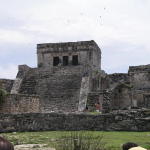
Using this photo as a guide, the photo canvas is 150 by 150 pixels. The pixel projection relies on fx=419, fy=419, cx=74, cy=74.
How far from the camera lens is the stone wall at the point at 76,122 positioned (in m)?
14.6

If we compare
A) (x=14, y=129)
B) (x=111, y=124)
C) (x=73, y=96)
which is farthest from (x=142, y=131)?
(x=73, y=96)

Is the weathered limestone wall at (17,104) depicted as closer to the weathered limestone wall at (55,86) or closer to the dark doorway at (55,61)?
the weathered limestone wall at (55,86)

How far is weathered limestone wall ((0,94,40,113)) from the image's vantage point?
19125 mm

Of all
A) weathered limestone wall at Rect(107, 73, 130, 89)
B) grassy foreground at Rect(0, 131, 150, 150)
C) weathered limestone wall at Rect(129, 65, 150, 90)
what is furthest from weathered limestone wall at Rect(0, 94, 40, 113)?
weathered limestone wall at Rect(129, 65, 150, 90)

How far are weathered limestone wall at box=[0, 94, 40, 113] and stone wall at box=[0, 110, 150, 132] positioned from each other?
2.73 m

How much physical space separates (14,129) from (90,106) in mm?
8828

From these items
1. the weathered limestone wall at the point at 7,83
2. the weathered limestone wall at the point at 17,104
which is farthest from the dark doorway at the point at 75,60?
the weathered limestone wall at the point at 17,104

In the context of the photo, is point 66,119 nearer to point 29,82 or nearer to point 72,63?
point 29,82

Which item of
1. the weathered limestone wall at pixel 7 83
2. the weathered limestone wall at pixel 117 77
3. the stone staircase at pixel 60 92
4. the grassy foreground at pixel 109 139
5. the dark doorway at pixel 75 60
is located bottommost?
the grassy foreground at pixel 109 139

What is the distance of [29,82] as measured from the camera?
29.8 m

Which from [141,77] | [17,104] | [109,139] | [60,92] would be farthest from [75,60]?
[109,139]

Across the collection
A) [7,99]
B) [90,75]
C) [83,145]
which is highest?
[90,75]

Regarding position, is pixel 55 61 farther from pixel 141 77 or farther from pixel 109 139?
pixel 109 139

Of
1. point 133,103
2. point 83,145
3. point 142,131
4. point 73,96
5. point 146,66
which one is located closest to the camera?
point 83,145
